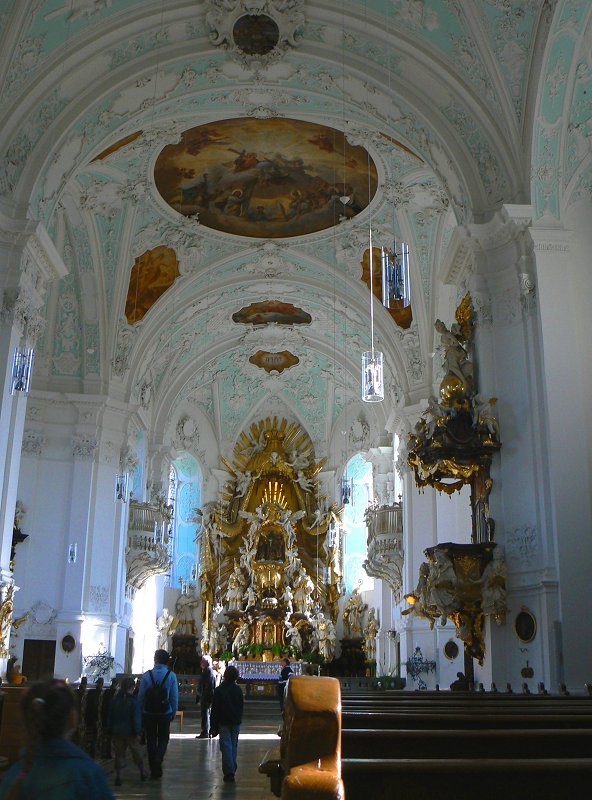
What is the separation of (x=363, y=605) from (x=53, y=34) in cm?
2001

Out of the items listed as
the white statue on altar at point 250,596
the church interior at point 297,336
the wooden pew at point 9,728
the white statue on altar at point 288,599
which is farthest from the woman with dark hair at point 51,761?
the white statue on altar at point 250,596

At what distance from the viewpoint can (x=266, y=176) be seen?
18.8m

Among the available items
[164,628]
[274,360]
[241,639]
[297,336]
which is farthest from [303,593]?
[297,336]

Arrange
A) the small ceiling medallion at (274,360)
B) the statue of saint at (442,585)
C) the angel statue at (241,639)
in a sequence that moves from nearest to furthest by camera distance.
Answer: the statue of saint at (442,585) → the angel statue at (241,639) → the small ceiling medallion at (274,360)

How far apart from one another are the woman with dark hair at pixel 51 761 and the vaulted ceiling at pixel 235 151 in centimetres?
1142

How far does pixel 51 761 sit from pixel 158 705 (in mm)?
5886

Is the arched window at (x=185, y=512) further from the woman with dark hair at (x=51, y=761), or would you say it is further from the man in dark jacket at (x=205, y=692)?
the woman with dark hair at (x=51, y=761)

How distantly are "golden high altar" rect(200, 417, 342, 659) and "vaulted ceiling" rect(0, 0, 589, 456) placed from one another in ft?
24.9

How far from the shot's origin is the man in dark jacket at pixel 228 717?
7.88 m

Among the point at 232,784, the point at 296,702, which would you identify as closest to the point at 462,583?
the point at 232,784

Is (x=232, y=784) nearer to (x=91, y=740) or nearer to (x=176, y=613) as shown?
(x=91, y=740)

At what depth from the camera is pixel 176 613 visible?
2833 centimetres

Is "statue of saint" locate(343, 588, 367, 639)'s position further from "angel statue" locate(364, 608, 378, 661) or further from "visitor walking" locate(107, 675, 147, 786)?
"visitor walking" locate(107, 675, 147, 786)

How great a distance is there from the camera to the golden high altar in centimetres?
2777
